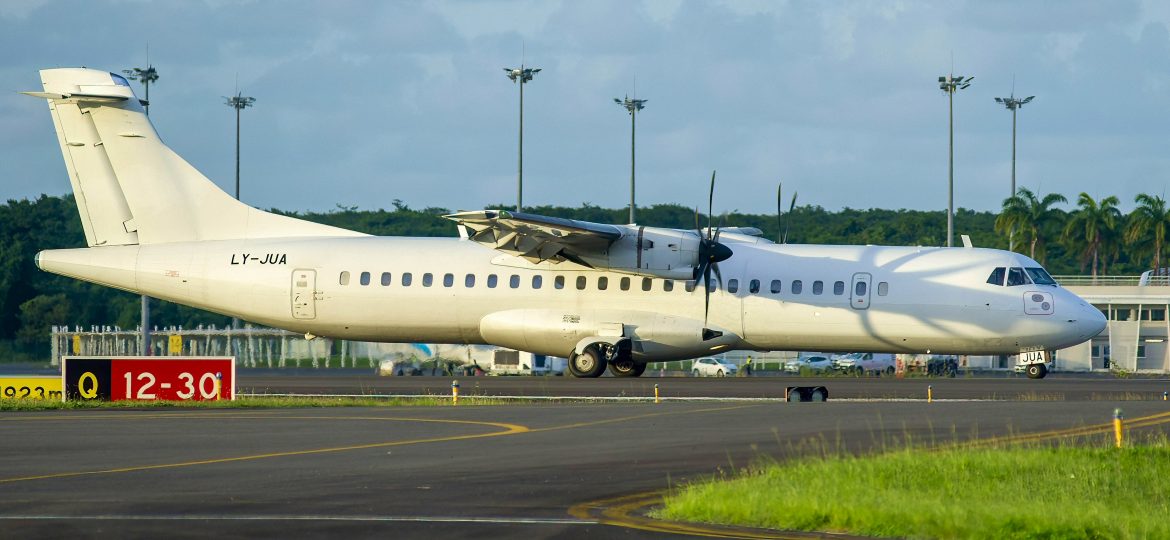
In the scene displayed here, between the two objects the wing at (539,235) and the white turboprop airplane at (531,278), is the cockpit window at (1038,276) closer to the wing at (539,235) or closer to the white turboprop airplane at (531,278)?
the white turboprop airplane at (531,278)

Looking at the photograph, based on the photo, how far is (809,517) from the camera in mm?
12523

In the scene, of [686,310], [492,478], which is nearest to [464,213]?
[686,310]

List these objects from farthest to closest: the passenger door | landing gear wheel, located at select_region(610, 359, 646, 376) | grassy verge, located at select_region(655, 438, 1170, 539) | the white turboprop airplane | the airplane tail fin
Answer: the airplane tail fin
landing gear wheel, located at select_region(610, 359, 646, 376)
the passenger door
the white turboprop airplane
grassy verge, located at select_region(655, 438, 1170, 539)

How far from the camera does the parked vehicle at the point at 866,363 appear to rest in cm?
6359

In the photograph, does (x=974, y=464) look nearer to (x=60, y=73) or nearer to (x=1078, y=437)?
(x=1078, y=437)

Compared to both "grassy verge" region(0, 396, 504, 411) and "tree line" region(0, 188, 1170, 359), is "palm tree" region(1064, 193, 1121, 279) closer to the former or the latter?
"tree line" region(0, 188, 1170, 359)

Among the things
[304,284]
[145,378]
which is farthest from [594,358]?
[145,378]

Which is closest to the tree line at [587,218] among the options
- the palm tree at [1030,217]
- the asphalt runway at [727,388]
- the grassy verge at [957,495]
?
the palm tree at [1030,217]

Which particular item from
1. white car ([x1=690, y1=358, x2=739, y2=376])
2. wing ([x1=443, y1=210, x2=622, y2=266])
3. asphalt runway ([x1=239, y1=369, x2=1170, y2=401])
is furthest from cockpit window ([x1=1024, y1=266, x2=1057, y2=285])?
white car ([x1=690, y1=358, x2=739, y2=376])

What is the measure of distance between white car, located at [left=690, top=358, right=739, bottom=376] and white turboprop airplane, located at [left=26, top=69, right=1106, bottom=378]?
2289 centimetres

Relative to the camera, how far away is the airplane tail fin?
1500 inches

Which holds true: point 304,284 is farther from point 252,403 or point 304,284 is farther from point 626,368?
point 626,368

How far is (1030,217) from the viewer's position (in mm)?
85562

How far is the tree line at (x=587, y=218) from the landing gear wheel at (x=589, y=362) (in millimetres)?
33715
